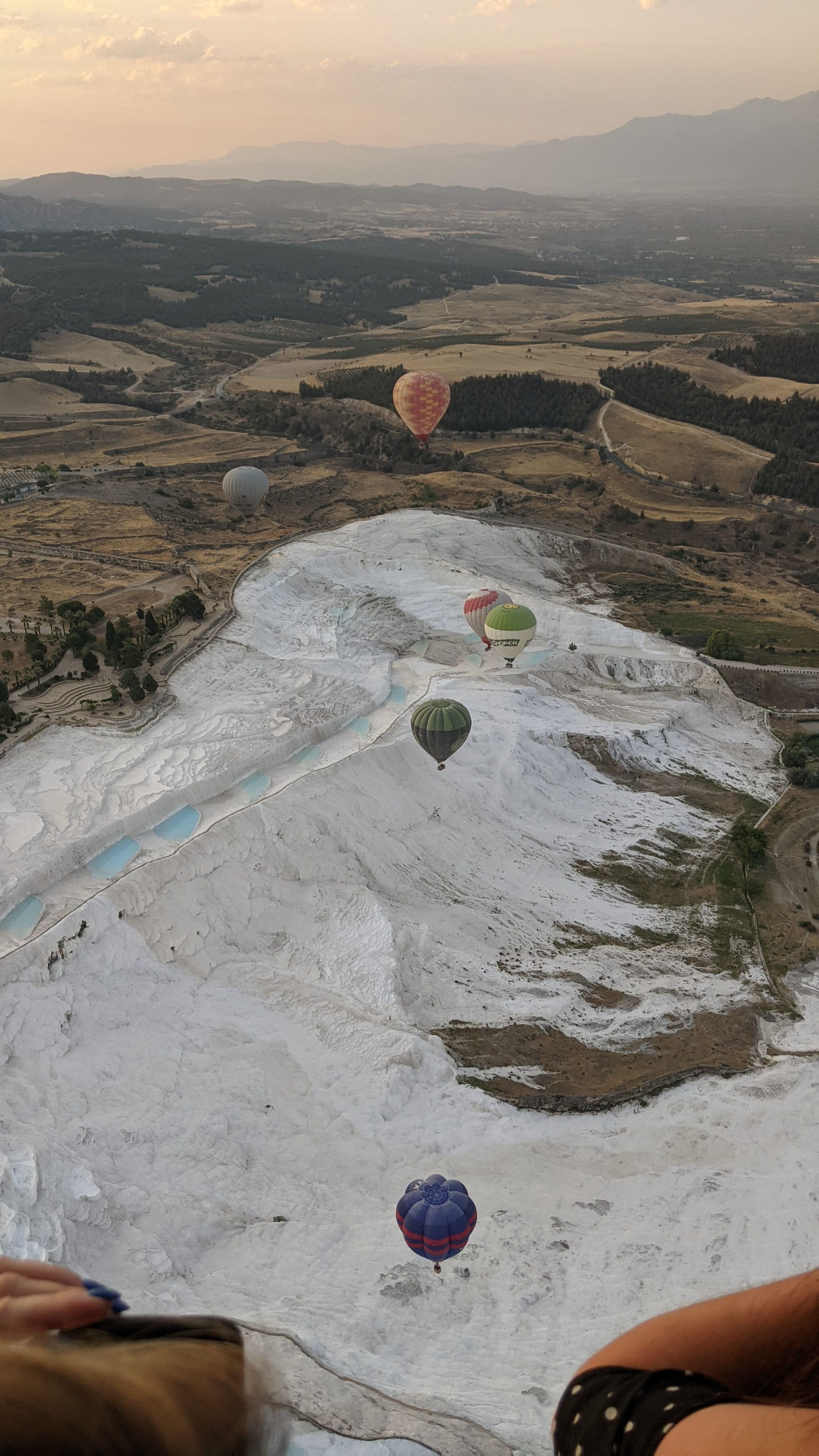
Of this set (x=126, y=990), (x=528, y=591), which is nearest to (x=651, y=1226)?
(x=126, y=990)

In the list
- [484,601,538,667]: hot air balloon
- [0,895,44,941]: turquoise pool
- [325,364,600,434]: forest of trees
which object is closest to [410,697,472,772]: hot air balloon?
[484,601,538,667]: hot air balloon

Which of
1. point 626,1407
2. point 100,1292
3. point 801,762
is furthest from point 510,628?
point 100,1292

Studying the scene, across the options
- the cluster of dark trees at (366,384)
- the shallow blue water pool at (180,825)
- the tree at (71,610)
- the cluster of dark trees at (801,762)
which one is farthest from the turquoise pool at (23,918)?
the cluster of dark trees at (366,384)

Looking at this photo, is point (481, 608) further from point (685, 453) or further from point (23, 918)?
point (685, 453)

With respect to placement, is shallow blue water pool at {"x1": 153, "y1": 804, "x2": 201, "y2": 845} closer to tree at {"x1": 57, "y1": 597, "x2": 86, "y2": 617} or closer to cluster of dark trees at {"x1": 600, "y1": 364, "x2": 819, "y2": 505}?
tree at {"x1": 57, "y1": 597, "x2": 86, "y2": 617}

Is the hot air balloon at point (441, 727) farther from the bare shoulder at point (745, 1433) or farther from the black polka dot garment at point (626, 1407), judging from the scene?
the bare shoulder at point (745, 1433)
